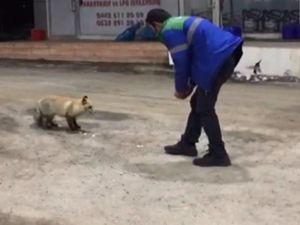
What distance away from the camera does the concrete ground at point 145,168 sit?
17.4 feet

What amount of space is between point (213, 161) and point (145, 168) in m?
0.63

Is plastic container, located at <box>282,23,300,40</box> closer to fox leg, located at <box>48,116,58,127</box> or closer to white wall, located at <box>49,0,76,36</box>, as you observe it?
white wall, located at <box>49,0,76,36</box>

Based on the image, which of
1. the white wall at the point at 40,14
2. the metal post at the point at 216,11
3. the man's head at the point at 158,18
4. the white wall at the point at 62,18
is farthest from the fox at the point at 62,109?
the white wall at the point at 40,14

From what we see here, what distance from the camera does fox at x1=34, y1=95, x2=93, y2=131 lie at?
25.4ft

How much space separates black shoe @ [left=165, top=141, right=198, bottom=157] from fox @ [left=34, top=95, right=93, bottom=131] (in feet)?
3.98

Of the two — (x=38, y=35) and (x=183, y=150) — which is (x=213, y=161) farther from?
(x=38, y=35)

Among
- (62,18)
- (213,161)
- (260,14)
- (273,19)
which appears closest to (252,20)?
(260,14)

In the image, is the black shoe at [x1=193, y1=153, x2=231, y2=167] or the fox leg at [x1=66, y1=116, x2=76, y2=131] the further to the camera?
the fox leg at [x1=66, y1=116, x2=76, y2=131]

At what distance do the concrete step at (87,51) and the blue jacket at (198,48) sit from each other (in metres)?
6.96

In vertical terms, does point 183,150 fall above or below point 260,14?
below

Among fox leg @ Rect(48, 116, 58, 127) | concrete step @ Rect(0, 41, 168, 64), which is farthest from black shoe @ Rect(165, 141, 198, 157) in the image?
concrete step @ Rect(0, 41, 168, 64)

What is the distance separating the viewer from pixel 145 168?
21.5ft

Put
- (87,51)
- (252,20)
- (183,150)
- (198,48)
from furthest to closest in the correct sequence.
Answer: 1. (87,51)
2. (252,20)
3. (183,150)
4. (198,48)

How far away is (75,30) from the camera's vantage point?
54.5 ft
